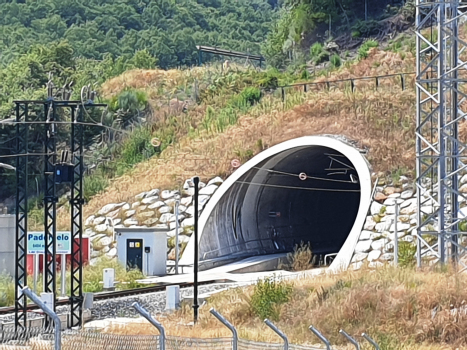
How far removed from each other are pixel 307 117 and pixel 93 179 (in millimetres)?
12023

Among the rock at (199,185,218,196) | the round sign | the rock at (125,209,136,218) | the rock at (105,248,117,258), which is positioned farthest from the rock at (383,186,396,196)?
the rock at (125,209,136,218)

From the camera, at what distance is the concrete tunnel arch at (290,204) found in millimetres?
37906

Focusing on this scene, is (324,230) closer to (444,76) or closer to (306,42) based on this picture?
(306,42)

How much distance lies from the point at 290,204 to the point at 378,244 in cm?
1119

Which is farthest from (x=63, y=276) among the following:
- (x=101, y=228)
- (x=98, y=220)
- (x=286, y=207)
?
(x=286, y=207)

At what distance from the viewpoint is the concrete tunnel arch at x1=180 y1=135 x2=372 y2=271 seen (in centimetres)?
3791

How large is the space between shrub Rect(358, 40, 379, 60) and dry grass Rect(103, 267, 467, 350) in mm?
28899

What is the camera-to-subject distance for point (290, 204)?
45156 mm

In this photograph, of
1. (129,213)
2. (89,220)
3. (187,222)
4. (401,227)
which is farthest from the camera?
(89,220)

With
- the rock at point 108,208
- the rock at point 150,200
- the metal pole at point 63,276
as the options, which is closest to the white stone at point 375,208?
the rock at point 150,200

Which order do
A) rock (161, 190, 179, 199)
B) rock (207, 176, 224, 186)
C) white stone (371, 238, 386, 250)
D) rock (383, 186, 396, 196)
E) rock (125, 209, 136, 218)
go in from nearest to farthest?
white stone (371, 238, 386, 250), rock (383, 186, 396, 196), rock (207, 176, 224, 186), rock (125, 209, 136, 218), rock (161, 190, 179, 199)

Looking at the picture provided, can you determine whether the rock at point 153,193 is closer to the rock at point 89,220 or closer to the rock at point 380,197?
the rock at point 89,220

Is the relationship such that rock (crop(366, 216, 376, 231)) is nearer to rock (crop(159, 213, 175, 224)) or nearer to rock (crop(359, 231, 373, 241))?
rock (crop(359, 231, 373, 241))

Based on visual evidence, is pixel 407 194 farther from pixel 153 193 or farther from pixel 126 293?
pixel 126 293
